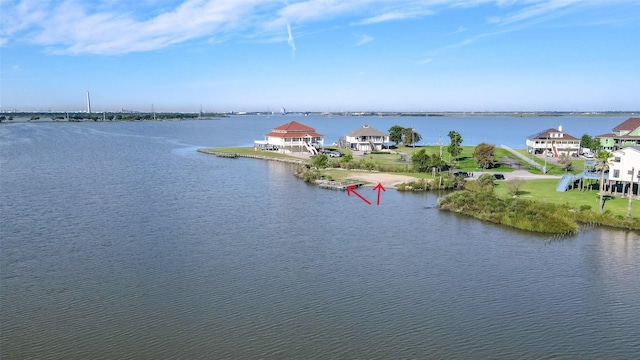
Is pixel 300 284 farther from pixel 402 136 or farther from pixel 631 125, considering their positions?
pixel 402 136

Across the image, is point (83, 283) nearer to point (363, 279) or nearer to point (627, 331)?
point (363, 279)

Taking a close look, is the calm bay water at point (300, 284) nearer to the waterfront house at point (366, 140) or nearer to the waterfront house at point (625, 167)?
the waterfront house at point (625, 167)

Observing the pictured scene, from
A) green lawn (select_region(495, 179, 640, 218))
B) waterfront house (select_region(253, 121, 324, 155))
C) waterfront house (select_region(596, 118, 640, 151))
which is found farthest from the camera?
waterfront house (select_region(253, 121, 324, 155))

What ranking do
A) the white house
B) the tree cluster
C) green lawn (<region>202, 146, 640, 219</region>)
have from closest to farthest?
green lawn (<region>202, 146, 640, 219</region>) < the white house < the tree cluster

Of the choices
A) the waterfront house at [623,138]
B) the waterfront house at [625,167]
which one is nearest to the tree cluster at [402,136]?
the waterfront house at [623,138]

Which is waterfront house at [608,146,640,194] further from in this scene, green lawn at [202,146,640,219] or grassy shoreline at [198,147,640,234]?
grassy shoreline at [198,147,640,234]

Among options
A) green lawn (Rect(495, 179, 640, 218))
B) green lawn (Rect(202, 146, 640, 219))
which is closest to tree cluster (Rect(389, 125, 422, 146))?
green lawn (Rect(202, 146, 640, 219))
